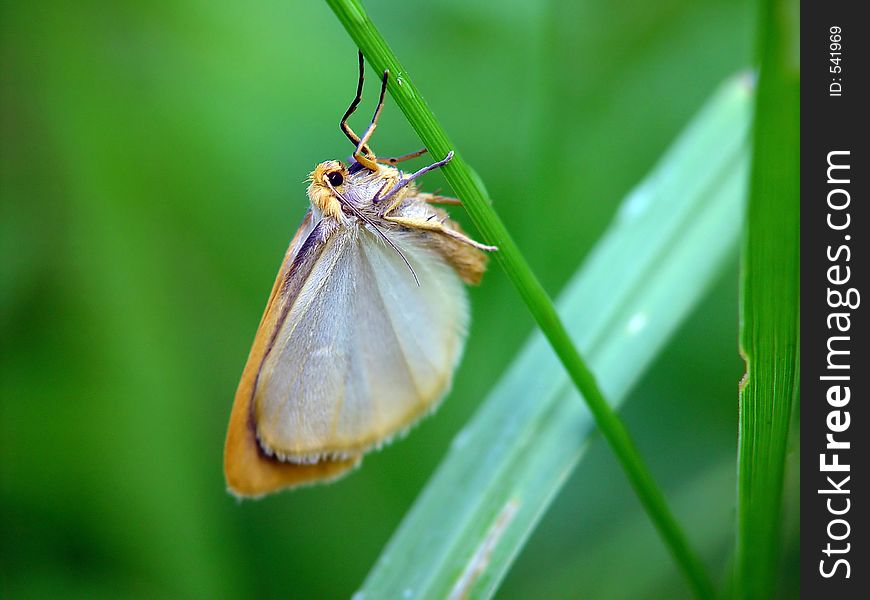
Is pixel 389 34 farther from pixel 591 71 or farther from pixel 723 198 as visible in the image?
pixel 723 198

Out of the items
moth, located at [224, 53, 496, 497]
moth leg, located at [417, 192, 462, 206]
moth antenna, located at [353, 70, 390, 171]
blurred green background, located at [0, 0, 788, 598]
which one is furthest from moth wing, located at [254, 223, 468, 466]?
blurred green background, located at [0, 0, 788, 598]

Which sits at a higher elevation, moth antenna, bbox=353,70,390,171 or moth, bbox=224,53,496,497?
moth antenna, bbox=353,70,390,171

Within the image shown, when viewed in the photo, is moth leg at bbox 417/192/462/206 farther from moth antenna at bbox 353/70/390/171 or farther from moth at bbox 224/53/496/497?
moth antenna at bbox 353/70/390/171

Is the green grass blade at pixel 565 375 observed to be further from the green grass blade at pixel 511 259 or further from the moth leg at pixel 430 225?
the moth leg at pixel 430 225

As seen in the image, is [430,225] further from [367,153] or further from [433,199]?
[367,153]

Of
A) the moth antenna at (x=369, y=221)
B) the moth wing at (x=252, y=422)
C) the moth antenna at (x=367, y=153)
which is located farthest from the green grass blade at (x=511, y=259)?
the moth wing at (x=252, y=422)

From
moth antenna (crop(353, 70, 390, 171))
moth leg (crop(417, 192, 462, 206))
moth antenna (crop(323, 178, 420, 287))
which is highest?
moth antenna (crop(353, 70, 390, 171))
